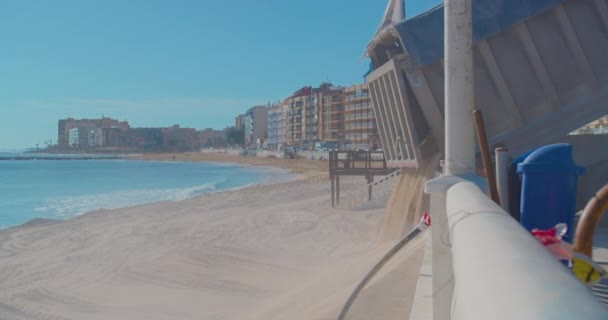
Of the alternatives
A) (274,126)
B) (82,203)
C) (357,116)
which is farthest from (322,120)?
(82,203)

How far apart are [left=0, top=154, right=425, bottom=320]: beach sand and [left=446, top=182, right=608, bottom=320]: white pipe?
A: 469 cm

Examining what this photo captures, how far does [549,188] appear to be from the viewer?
371cm

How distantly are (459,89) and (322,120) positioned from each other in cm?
9473

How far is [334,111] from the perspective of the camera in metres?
94.4

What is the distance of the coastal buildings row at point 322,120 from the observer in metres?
84.6

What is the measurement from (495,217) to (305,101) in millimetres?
106478

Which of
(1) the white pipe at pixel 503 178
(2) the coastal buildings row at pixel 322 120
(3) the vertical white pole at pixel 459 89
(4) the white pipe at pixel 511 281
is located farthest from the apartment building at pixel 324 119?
(4) the white pipe at pixel 511 281

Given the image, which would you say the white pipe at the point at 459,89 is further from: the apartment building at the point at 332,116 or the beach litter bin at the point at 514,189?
the apartment building at the point at 332,116

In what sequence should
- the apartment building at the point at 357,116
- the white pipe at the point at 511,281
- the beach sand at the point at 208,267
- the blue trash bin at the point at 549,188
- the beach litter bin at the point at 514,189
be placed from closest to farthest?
the white pipe at the point at 511,281 → the blue trash bin at the point at 549,188 → the beach litter bin at the point at 514,189 → the beach sand at the point at 208,267 → the apartment building at the point at 357,116

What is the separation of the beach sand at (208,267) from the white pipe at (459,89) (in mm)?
2028

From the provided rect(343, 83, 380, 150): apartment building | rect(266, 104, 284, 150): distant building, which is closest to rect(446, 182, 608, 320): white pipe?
rect(343, 83, 380, 150): apartment building

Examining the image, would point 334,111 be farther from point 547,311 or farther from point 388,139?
point 547,311

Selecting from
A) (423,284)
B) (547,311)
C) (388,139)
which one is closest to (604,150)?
(388,139)

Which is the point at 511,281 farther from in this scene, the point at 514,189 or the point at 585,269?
the point at 514,189
